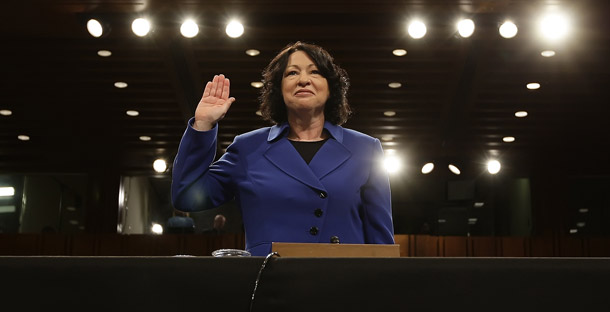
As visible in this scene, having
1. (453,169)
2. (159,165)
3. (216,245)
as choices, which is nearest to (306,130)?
(216,245)

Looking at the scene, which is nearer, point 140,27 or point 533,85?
point 140,27

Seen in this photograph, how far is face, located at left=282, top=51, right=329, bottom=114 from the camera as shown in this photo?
1896 millimetres

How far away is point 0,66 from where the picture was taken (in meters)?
8.50

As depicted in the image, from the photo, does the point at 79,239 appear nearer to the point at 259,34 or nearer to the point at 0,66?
the point at 0,66

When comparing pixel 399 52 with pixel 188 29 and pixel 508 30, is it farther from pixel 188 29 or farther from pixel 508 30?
pixel 188 29

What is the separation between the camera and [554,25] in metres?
7.21

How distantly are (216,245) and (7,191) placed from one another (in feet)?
14.4

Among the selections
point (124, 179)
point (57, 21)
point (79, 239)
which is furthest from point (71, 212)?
point (57, 21)

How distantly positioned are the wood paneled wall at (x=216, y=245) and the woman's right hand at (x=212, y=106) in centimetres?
821

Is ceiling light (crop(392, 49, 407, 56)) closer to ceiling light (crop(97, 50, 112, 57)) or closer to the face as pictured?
ceiling light (crop(97, 50, 112, 57))

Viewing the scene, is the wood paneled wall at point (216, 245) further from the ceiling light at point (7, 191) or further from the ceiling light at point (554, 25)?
the ceiling light at point (554, 25)

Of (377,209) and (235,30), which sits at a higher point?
(235,30)

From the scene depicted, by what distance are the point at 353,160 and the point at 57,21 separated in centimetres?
639

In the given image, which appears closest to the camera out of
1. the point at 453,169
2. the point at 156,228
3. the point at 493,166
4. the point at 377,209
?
the point at 377,209
